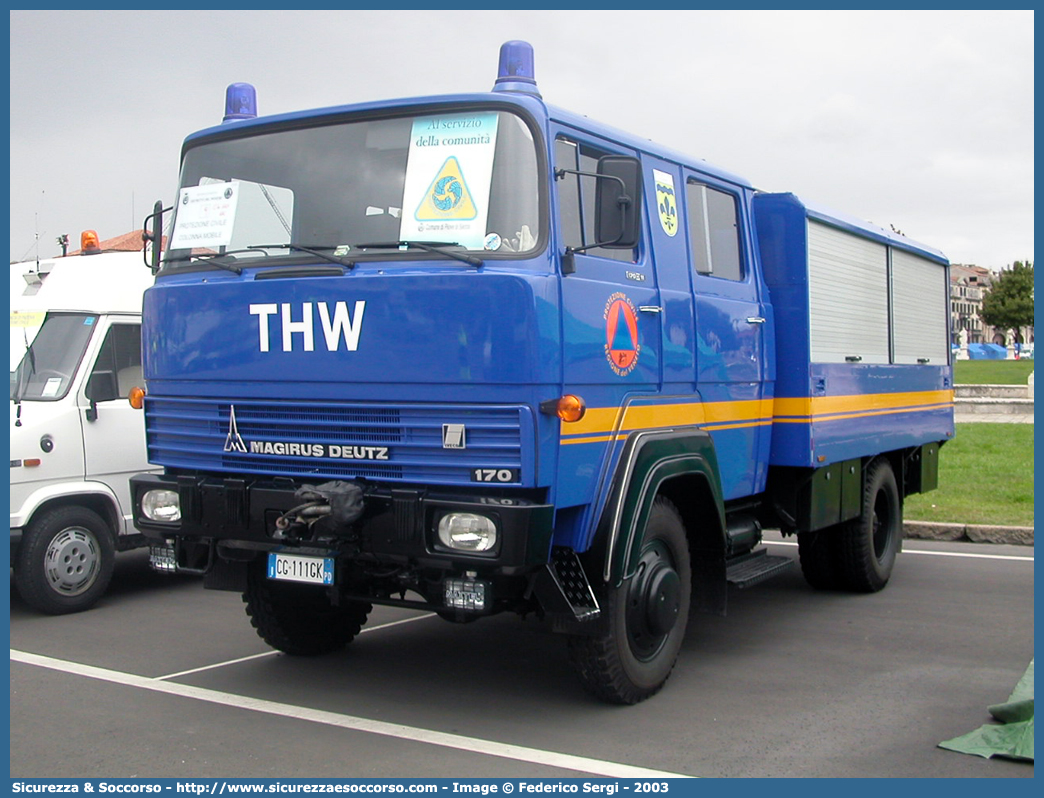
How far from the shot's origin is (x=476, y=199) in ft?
16.1

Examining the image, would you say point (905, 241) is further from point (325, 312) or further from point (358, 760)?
point (358, 760)

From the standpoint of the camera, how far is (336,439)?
5.13 metres

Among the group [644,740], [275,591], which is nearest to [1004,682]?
[644,740]

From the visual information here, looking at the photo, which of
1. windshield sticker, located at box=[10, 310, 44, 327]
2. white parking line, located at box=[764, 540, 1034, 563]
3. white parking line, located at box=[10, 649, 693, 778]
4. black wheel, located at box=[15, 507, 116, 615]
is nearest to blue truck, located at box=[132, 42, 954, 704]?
white parking line, located at box=[10, 649, 693, 778]

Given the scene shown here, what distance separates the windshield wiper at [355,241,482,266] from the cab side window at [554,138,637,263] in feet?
1.62

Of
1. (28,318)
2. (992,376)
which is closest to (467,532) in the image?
(28,318)

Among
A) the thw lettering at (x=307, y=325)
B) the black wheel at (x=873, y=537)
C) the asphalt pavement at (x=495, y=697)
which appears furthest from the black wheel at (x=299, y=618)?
the black wheel at (x=873, y=537)

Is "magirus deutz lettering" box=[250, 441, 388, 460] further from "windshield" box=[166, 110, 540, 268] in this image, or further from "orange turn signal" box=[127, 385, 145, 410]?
"orange turn signal" box=[127, 385, 145, 410]

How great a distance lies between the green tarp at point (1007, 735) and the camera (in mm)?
4855

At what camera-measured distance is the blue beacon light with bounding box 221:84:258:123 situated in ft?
19.8

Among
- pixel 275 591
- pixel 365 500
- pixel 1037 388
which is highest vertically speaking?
pixel 1037 388

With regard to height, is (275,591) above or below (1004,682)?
above

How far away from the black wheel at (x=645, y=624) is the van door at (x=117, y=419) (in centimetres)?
401

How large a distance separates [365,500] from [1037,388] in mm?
2779
